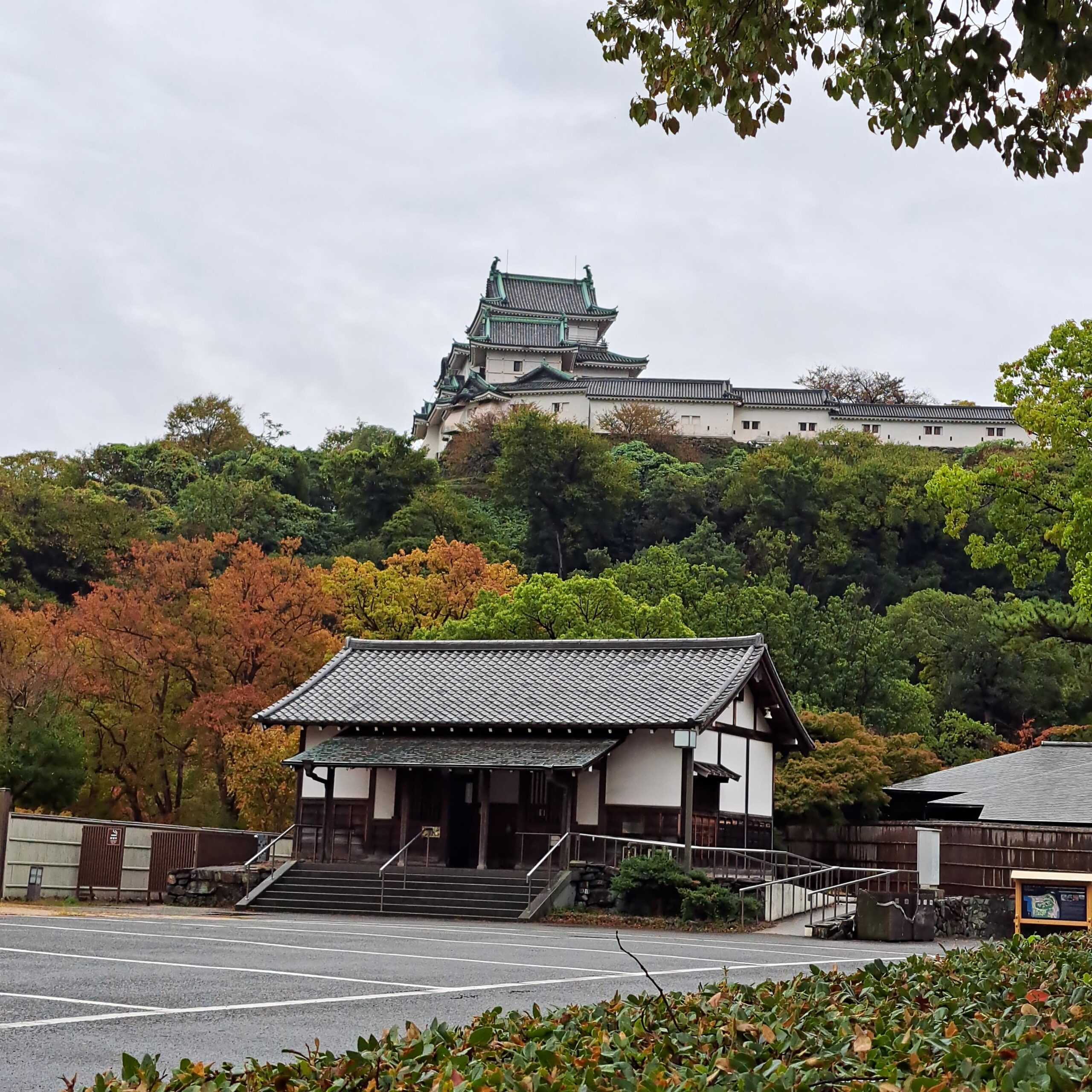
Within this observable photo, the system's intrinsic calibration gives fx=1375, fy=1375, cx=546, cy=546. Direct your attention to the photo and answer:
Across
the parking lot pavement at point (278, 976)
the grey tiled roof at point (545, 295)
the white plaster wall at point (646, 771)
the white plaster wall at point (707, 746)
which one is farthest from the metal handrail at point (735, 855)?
the grey tiled roof at point (545, 295)

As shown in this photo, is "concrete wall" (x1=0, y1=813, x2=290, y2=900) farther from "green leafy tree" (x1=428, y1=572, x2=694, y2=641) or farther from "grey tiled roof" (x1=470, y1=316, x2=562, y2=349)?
"grey tiled roof" (x1=470, y1=316, x2=562, y2=349)

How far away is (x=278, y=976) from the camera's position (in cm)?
1191

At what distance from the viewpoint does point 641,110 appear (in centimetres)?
925

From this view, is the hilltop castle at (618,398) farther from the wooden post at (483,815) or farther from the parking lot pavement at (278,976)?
the parking lot pavement at (278,976)

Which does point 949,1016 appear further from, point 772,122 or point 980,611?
point 980,611

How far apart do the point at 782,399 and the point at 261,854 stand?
64.7 m

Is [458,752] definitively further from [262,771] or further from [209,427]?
[209,427]

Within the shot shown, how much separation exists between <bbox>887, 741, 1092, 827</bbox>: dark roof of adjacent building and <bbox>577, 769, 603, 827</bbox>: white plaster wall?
913cm

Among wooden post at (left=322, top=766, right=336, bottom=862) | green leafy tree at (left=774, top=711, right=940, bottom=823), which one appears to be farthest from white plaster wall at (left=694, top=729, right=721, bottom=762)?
wooden post at (left=322, top=766, right=336, bottom=862)

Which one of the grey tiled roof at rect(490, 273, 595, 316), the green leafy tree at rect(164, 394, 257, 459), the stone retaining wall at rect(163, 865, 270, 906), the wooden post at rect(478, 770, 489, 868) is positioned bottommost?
the stone retaining wall at rect(163, 865, 270, 906)

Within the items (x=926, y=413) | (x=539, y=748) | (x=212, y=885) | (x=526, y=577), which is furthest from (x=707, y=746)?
(x=926, y=413)

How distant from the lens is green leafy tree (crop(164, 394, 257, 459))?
9156 centimetres

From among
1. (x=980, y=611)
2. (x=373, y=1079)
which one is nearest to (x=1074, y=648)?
(x=980, y=611)

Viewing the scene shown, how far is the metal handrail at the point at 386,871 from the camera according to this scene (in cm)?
2622
